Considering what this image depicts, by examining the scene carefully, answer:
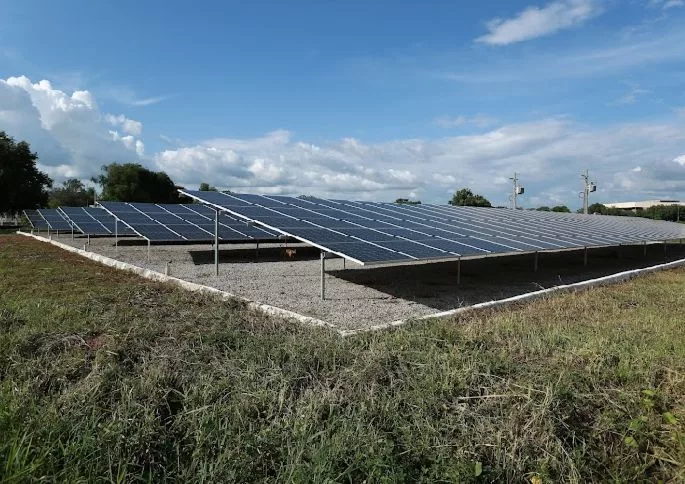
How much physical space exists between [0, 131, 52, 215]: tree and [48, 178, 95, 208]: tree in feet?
139

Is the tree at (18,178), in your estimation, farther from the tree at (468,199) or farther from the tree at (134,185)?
the tree at (468,199)

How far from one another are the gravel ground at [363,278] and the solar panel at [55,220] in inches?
478

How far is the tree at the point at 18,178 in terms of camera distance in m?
54.4

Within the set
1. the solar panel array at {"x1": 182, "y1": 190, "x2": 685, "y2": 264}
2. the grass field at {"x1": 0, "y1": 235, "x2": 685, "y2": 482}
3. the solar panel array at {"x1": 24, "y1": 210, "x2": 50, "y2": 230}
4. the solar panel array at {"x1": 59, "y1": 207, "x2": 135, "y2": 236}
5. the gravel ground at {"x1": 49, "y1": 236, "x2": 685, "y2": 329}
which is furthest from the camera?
the solar panel array at {"x1": 24, "y1": 210, "x2": 50, "y2": 230}

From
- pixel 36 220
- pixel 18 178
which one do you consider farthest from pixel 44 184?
pixel 36 220

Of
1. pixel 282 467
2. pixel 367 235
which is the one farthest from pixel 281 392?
pixel 367 235

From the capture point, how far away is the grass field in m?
4.00

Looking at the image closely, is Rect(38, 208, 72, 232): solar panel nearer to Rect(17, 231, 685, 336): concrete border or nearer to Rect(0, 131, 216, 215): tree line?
Rect(0, 131, 216, 215): tree line

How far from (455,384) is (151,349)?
3675 mm

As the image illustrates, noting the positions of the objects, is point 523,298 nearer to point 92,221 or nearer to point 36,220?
point 92,221

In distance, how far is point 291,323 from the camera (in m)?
8.55

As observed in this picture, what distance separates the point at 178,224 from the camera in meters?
26.5

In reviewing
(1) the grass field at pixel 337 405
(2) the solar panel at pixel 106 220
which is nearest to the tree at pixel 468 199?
(2) the solar panel at pixel 106 220

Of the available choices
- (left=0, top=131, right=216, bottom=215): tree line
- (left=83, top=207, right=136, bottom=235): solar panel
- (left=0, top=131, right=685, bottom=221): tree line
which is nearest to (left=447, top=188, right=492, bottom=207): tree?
(left=0, top=131, right=685, bottom=221): tree line
